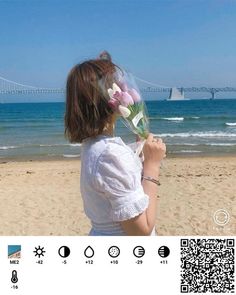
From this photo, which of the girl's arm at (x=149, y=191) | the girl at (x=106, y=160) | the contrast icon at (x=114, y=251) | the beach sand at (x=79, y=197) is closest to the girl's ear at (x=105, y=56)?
the girl at (x=106, y=160)

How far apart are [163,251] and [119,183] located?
0.22m

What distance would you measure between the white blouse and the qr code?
0.18 m

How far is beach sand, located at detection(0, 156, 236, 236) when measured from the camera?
4.55ft

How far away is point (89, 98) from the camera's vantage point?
20.1 inches

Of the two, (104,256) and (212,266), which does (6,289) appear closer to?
(104,256)

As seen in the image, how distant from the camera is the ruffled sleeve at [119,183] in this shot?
0.51m

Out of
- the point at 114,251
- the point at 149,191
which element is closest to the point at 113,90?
the point at 149,191

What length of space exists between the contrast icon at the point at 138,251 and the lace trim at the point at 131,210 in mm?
172

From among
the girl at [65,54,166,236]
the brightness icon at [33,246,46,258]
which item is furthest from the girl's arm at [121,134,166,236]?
the brightness icon at [33,246,46,258]

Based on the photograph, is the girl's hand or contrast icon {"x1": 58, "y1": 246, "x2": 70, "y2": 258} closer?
the girl's hand

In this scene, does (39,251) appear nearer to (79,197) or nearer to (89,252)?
(89,252)

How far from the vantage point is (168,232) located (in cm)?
129

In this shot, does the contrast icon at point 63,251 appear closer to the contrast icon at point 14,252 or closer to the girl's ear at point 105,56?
the contrast icon at point 14,252

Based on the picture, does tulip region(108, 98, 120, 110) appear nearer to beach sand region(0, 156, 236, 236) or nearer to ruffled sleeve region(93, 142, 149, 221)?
ruffled sleeve region(93, 142, 149, 221)
